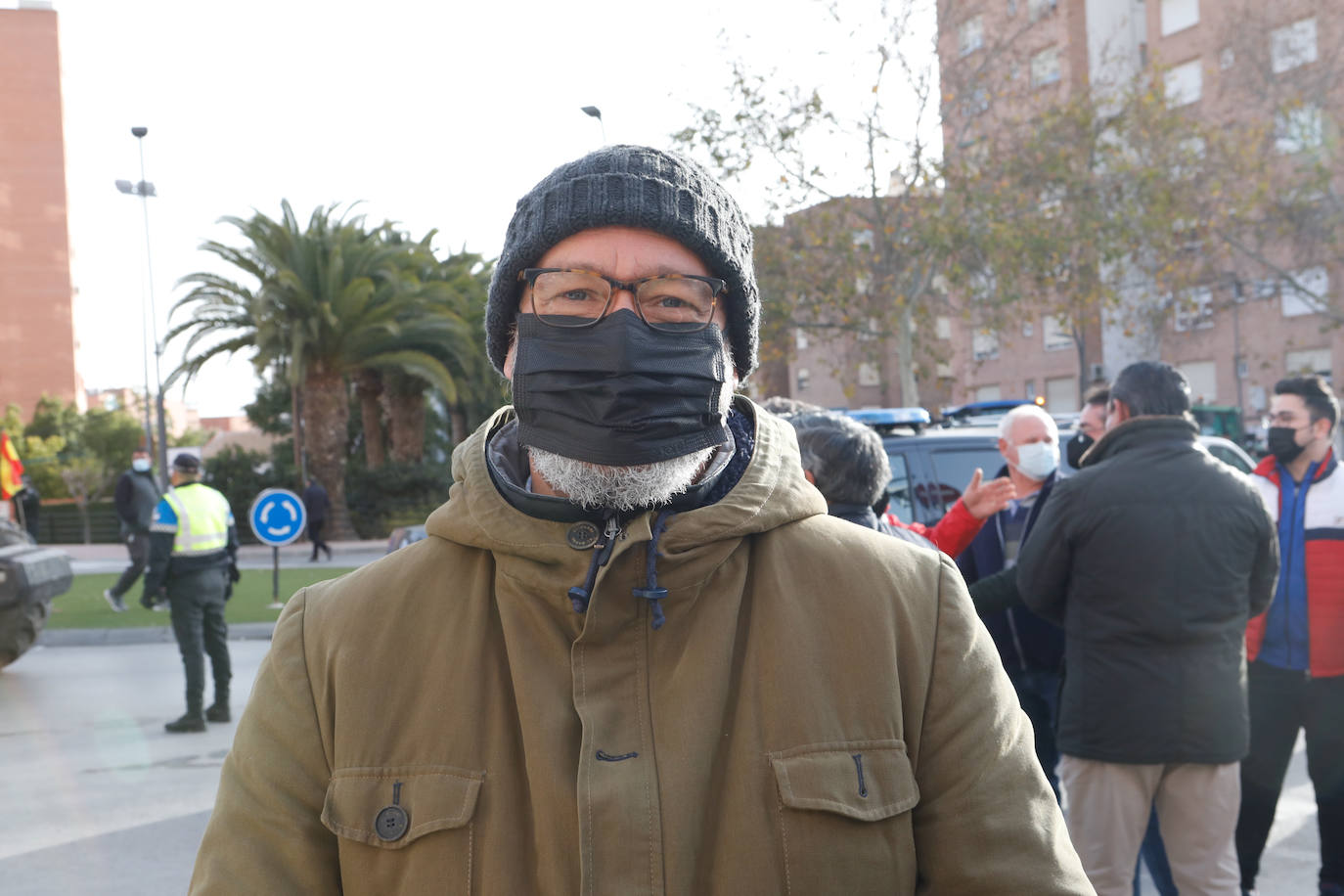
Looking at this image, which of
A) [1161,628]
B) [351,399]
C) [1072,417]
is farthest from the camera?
[351,399]

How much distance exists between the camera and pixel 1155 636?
3768 mm

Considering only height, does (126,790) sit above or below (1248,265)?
below

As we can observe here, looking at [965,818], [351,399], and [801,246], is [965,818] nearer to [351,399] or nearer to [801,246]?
[801,246]

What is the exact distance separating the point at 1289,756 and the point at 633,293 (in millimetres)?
4047

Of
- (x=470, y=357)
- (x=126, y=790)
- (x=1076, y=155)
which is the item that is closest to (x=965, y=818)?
(x=126, y=790)

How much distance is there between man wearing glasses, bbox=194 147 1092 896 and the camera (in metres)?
1.66

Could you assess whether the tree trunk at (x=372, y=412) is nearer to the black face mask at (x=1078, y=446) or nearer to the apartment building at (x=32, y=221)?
the black face mask at (x=1078, y=446)

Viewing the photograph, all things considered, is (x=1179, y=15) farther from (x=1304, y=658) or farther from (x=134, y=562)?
(x=1304, y=658)

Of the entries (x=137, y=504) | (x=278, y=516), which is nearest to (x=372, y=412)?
(x=137, y=504)

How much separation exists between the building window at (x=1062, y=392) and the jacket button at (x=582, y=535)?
47.9 m

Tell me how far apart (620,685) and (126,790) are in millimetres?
6187

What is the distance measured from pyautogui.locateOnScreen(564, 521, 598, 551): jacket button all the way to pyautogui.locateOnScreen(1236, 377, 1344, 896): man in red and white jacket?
393cm

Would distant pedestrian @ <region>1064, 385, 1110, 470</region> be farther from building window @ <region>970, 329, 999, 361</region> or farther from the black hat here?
building window @ <region>970, 329, 999, 361</region>

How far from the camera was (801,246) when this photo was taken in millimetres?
21344
